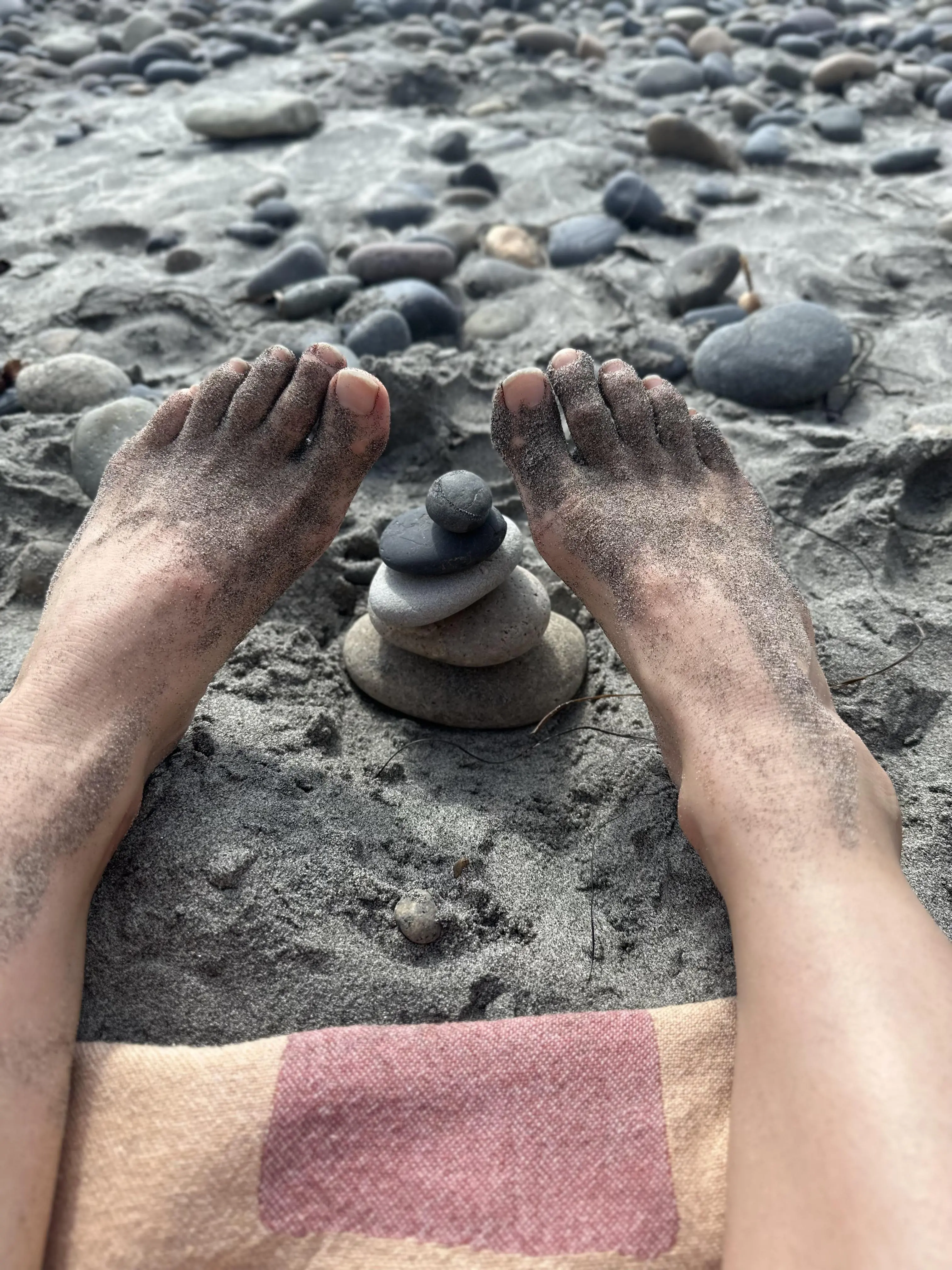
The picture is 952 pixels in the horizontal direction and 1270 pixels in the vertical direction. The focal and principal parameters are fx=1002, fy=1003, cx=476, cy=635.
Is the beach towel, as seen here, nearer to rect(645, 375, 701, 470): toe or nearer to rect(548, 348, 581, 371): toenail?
rect(645, 375, 701, 470): toe

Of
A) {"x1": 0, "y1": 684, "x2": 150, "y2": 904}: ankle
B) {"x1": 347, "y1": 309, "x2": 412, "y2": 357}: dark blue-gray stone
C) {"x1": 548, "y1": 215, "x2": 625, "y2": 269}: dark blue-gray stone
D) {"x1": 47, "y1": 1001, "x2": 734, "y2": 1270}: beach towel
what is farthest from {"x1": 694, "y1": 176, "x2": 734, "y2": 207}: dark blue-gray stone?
{"x1": 47, "y1": 1001, "x2": 734, "y2": 1270}: beach towel

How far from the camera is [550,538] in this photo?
6.89 ft

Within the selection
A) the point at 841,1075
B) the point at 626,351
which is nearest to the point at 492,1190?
the point at 841,1075

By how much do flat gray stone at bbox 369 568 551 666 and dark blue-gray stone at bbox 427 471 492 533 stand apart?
166 millimetres

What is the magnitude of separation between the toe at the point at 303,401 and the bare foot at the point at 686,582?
1.22 ft

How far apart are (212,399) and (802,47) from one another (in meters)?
4.60

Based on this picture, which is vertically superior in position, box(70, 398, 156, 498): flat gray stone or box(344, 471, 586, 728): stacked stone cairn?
box(70, 398, 156, 498): flat gray stone

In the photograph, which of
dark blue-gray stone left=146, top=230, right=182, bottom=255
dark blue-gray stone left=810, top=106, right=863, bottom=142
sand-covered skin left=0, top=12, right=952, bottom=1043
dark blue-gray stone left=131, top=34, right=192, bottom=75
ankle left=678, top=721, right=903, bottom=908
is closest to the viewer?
ankle left=678, top=721, right=903, bottom=908

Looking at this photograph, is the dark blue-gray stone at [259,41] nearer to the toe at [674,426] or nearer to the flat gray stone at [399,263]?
the flat gray stone at [399,263]

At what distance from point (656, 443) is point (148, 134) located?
3.61 m

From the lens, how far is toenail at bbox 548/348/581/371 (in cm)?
223

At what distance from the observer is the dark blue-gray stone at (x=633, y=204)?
3.71 meters

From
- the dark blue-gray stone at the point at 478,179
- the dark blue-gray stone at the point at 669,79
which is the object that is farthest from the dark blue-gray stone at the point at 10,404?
the dark blue-gray stone at the point at 669,79

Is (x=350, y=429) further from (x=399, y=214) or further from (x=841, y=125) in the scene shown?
(x=841, y=125)
